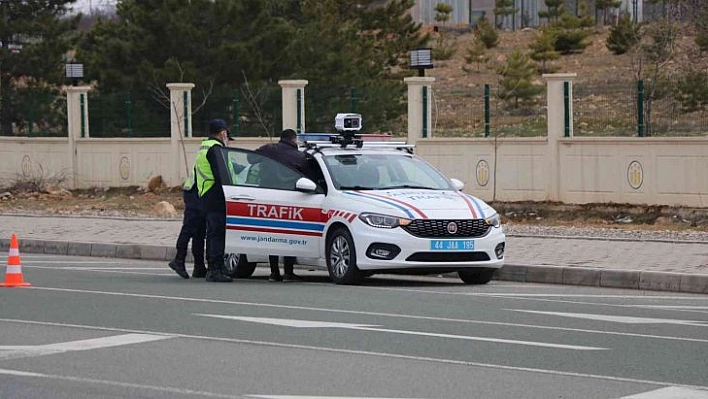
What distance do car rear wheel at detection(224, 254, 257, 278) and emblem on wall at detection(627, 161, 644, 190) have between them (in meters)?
10.8

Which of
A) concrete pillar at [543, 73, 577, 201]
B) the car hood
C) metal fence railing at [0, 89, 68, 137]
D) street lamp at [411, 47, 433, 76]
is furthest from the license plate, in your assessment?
metal fence railing at [0, 89, 68, 137]

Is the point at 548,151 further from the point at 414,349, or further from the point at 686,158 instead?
the point at 414,349

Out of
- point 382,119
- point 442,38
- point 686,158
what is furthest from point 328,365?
point 442,38

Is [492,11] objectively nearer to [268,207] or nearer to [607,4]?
[607,4]

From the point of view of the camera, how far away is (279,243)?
1723cm

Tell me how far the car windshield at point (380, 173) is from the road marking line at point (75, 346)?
5.76m

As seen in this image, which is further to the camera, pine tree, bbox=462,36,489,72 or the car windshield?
pine tree, bbox=462,36,489,72

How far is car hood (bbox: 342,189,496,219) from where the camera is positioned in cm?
1633

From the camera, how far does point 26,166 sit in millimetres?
38156

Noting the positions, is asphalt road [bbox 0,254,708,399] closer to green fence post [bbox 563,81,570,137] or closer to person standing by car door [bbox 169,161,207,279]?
person standing by car door [bbox 169,161,207,279]

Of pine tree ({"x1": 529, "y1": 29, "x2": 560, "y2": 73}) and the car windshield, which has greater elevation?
pine tree ({"x1": 529, "y1": 29, "x2": 560, "y2": 73})

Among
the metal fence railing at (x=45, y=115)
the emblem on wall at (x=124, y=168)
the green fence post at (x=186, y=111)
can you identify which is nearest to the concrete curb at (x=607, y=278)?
the green fence post at (x=186, y=111)

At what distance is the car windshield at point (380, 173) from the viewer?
17312 millimetres

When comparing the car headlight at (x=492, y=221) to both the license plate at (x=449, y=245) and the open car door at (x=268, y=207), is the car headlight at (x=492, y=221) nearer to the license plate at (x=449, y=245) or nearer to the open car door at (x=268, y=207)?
the license plate at (x=449, y=245)
